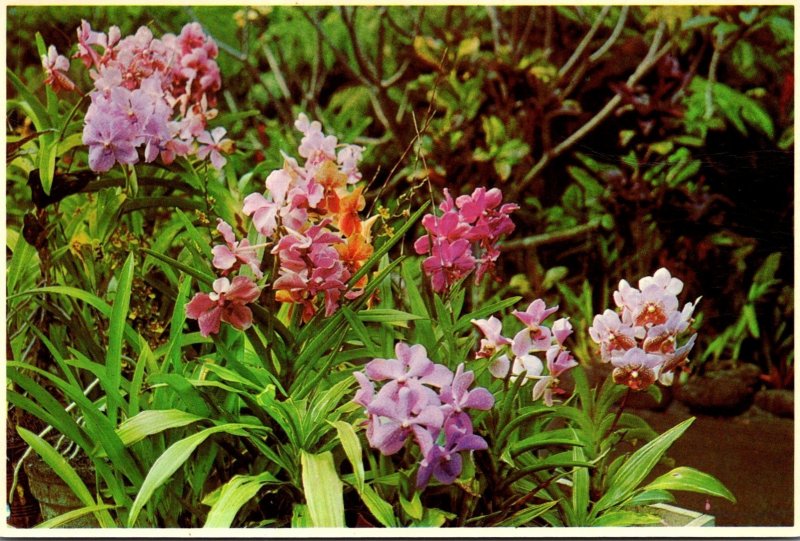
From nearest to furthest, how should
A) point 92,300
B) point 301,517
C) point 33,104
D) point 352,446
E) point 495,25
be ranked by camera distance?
point 352,446 < point 301,517 < point 92,300 < point 33,104 < point 495,25

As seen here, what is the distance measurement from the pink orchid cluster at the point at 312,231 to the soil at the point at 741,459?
0.68 m

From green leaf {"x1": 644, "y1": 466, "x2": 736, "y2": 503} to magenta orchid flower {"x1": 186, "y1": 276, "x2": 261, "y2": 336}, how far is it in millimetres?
751

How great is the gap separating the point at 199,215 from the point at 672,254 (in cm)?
93

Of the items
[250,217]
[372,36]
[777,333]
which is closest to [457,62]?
[372,36]

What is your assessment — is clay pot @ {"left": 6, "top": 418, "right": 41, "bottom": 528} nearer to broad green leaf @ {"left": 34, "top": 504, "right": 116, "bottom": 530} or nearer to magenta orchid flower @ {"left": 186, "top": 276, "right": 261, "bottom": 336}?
broad green leaf @ {"left": 34, "top": 504, "right": 116, "bottom": 530}

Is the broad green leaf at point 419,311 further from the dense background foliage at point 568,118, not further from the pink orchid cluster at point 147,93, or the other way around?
the pink orchid cluster at point 147,93

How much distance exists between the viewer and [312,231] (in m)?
1.24

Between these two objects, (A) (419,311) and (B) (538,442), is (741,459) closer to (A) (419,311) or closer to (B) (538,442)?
(B) (538,442)

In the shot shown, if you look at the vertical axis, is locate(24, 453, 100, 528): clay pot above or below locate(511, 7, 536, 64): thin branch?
below

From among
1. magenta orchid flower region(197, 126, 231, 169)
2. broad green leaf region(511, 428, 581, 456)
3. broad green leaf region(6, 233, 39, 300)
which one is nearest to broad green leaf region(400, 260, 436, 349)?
broad green leaf region(511, 428, 581, 456)

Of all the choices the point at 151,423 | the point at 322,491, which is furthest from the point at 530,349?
the point at 151,423

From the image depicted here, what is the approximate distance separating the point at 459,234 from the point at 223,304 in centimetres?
41

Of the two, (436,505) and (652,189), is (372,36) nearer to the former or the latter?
(652,189)

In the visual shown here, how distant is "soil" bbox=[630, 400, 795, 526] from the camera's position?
150 centimetres
